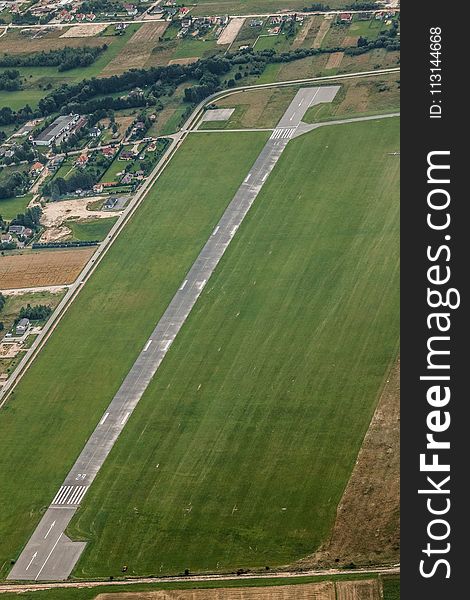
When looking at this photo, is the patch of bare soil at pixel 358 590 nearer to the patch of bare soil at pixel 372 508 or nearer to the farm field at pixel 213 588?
the farm field at pixel 213 588

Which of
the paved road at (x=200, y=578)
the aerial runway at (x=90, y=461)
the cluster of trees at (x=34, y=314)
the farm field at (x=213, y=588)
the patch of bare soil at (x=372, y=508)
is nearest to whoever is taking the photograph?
the farm field at (x=213, y=588)

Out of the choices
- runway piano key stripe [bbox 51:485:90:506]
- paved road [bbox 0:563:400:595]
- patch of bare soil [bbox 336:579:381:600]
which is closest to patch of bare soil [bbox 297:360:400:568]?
paved road [bbox 0:563:400:595]

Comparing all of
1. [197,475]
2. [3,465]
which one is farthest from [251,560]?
[3,465]

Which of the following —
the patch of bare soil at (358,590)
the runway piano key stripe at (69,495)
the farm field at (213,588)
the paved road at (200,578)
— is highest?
the patch of bare soil at (358,590)

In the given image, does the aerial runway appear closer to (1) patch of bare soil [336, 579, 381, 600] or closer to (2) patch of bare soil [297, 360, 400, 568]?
(2) patch of bare soil [297, 360, 400, 568]

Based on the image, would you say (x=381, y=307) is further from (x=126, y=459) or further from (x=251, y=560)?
(x=251, y=560)

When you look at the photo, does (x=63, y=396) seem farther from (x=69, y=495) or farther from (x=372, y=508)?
(x=372, y=508)

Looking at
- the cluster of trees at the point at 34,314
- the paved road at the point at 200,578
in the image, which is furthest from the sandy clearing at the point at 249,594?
the cluster of trees at the point at 34,314
